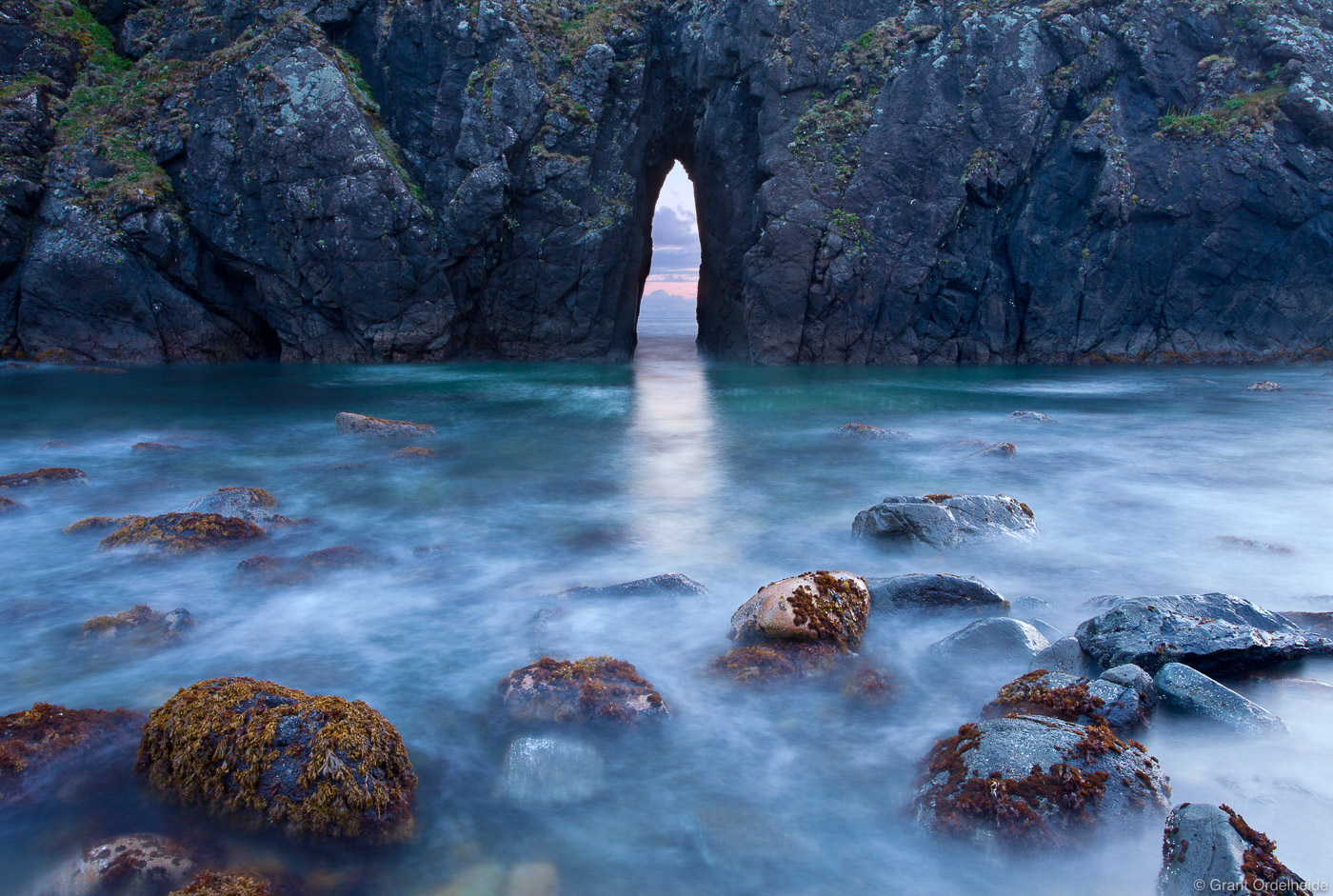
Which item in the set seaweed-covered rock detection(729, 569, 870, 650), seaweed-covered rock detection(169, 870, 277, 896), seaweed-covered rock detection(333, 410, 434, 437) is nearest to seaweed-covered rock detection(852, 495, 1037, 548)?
seaweed-covered rock detection(729, 569, 870, 650)

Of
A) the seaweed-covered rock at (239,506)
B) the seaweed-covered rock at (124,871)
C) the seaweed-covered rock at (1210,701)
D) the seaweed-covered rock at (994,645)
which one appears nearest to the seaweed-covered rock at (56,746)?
the seaweed-covered rock at (124,871)

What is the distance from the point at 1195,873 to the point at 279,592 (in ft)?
20.9

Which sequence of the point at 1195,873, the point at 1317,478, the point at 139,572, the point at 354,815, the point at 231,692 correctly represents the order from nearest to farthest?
the point at 1195,873
the point at 354,815
the point at 231,692
the point at 139,572
the point at 1317,478

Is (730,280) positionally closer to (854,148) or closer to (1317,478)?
(854,148)

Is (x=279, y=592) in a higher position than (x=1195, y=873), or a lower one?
lower

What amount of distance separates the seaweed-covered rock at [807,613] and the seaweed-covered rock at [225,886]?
10.6 feet

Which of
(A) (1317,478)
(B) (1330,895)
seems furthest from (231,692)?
(A) (1317,478)

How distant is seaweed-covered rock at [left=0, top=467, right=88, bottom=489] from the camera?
9477 millimetres

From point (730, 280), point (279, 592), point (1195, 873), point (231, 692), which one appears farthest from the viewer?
point (730, 280)

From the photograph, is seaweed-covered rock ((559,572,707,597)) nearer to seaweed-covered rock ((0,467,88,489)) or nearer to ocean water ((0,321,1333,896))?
ocean water ((0,321,1333,896))

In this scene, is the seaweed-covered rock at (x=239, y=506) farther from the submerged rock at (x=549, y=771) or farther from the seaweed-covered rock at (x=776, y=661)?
the seaweed-covered rock at (x=776, y=661)

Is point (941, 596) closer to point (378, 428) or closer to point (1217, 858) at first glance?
point (1217, 858)

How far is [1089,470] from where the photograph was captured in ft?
36.1

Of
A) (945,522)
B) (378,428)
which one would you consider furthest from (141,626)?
(378,428)
